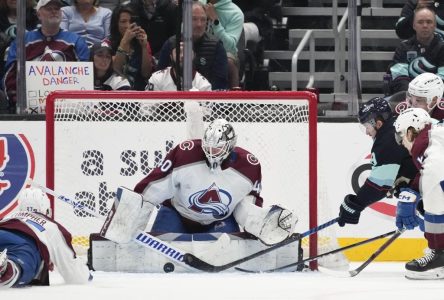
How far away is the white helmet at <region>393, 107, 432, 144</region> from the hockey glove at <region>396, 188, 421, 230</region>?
31 centimetres

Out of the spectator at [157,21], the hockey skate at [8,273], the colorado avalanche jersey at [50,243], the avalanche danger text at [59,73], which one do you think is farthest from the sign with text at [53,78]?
the hockey skate at [8,273]

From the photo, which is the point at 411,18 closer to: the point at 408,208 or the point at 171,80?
the point at 171,80

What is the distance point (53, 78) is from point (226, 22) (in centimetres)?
113

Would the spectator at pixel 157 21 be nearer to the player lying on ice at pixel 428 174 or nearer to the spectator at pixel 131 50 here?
the spectator at pixel 131 50

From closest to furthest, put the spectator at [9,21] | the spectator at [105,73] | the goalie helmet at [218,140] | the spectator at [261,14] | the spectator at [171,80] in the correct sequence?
the goalie helmet at [218,140] → the spectator at [171,80] → the spectator at [105,73] → the spectator at [9,21] → the spectator at [261,14]

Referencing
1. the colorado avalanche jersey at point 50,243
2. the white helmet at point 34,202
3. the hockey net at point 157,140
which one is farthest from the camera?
the hockey net at point 157,140

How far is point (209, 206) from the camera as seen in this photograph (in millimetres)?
7207

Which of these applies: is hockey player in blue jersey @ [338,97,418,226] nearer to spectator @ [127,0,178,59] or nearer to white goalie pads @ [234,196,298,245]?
white goalie pads @ [234,196,298,245]

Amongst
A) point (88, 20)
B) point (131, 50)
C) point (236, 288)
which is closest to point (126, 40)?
point (131, 50)

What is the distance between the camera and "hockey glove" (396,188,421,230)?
22.4 feet

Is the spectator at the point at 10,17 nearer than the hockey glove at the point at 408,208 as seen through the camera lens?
No

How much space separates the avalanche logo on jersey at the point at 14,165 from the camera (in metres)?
8.04

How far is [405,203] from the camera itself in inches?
269

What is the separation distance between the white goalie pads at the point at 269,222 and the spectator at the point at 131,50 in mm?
1340
